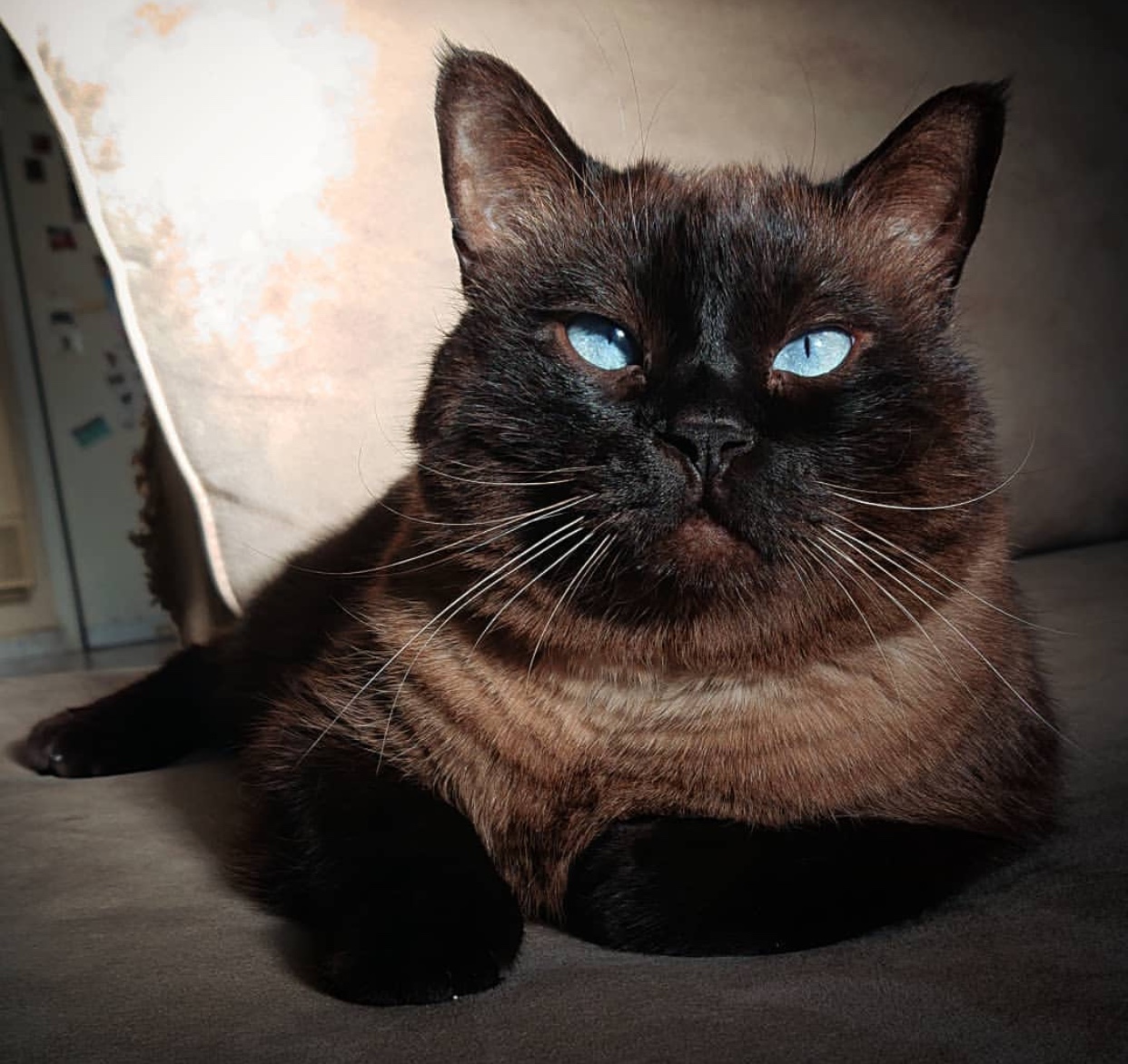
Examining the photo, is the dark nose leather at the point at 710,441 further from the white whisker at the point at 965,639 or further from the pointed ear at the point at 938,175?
the pointed ear at the point at 938,175

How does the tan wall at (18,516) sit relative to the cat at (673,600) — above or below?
below

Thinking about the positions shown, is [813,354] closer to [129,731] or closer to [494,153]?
[494,153]

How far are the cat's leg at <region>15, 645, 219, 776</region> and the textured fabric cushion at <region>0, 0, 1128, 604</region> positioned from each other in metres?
0.17

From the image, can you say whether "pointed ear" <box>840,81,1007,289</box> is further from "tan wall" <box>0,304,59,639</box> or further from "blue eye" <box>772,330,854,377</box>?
"tan wall" <box>0,304,59,639</box>

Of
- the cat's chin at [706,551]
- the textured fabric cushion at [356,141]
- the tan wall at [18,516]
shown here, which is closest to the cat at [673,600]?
the cat's chin at [706,551]

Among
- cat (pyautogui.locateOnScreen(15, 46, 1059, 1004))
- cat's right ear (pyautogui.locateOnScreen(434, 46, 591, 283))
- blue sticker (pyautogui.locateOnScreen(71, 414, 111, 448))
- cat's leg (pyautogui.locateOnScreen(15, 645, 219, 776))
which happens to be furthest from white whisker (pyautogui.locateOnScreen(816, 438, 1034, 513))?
blue sticker (pyautogui.locateOnScreen(71, 414, 111, 448))

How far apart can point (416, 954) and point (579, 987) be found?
10 cm

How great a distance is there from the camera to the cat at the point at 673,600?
0.73 metres

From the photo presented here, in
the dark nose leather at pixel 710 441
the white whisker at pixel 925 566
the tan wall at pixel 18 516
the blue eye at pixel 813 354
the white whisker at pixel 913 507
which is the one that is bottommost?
the tan wall at pixel 18 516

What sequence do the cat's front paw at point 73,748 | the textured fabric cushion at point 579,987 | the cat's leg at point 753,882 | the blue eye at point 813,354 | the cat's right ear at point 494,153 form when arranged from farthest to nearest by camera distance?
the cat's front paw at point 73,748 → the cat's right ear at point 494,153 → the blue eye at point 813,354 → the cat's leg at point 753,882 → the textured fabric cushion at point 579,987

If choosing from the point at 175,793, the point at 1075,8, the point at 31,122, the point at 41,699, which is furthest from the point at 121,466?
the point at 1075,8

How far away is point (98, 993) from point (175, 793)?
44 cm

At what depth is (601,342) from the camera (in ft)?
2.73

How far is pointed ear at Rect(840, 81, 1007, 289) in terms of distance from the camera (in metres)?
0.89
